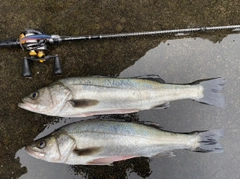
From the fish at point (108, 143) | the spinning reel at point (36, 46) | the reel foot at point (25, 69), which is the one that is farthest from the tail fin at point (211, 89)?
the reel foot at point (25, 69)

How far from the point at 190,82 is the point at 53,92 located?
5.08 feet

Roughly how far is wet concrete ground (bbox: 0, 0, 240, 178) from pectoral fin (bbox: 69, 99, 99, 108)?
1.46ft

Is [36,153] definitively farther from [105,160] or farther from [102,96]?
[102,96]

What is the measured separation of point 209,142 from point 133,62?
1.22 meters

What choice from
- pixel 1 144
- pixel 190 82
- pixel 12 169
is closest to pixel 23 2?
pixel 1 144

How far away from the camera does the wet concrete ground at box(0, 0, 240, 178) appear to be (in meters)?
3.15

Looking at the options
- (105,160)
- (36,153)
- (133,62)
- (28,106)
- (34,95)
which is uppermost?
(133,62)

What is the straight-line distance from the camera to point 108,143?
2.85 metres

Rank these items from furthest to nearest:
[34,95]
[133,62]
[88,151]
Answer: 1. [133,62]
2. [34,95]
3. [88,151]

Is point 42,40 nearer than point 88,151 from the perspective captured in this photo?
No

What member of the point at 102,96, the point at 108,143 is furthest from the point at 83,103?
the point at 108,143

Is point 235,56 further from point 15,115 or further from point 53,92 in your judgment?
point 15,115

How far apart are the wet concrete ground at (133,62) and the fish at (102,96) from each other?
0.29 metres

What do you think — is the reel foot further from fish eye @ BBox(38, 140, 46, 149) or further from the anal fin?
the anal fin
